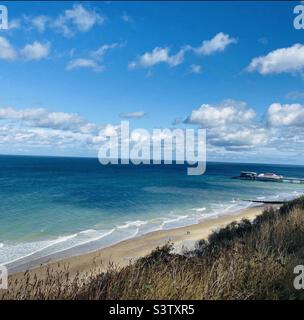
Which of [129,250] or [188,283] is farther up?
[188,283]

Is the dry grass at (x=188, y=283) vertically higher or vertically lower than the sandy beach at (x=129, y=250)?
higher

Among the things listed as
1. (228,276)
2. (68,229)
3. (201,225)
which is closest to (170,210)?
(201,225)

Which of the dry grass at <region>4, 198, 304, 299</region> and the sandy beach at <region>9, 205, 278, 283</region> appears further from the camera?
the sandy beach at <region>9, 205, 278, 283</region>

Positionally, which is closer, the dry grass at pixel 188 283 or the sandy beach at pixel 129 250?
the dry grass at pixel 188 283

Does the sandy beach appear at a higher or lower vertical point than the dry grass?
lower

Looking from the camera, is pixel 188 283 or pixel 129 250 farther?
pixel 129 250
